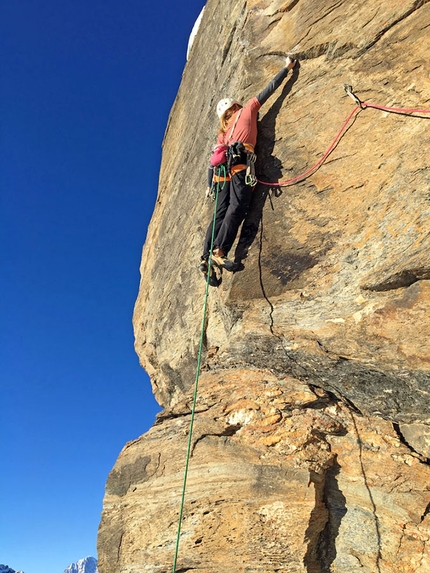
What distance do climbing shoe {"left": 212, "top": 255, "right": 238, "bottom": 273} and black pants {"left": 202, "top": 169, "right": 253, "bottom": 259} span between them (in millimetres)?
141

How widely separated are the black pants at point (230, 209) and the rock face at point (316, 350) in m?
0.21

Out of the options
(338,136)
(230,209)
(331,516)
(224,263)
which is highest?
(338,136)

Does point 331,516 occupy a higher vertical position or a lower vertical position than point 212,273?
lower

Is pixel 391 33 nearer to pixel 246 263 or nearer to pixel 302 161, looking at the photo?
pixel 302 161

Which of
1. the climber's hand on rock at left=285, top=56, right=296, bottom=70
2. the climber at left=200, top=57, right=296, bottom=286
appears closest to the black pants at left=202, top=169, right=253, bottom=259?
the climber at left=200, top=57, right=296, bottom=286

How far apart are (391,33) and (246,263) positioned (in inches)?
138

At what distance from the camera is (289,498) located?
5344 millimetres

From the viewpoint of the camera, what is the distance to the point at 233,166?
6492 mm

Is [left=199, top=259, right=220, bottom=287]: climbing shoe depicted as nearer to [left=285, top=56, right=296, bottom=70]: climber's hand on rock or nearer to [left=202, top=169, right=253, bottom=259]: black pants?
[left=202, top=169, right=253, bottom=259]: black pants

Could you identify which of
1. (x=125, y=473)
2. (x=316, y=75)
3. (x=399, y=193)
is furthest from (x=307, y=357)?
(x=316, y=75)

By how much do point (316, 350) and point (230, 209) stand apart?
2378 millimetres

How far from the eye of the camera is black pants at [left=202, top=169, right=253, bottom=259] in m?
6.49

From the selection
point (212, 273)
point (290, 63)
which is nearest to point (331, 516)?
point (212, 273)

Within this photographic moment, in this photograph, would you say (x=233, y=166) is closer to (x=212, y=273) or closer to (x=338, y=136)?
(x=338, y=136)
